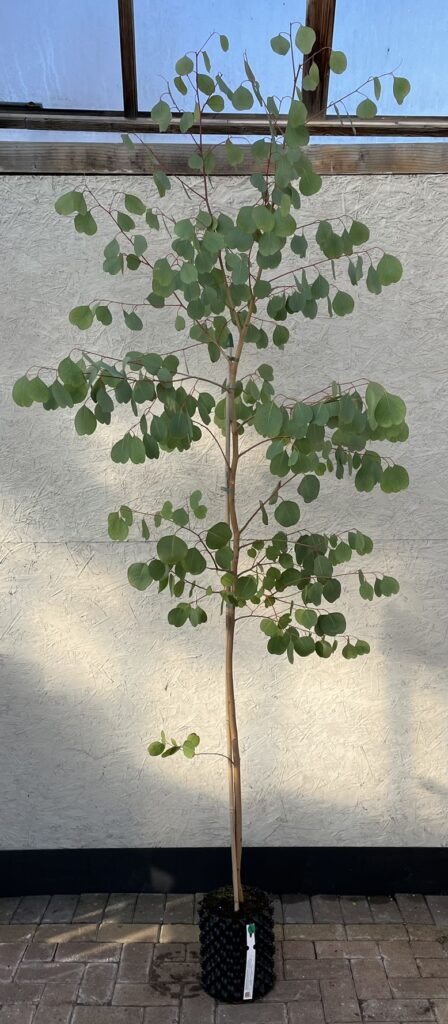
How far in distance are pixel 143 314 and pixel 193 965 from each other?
1.92 meters

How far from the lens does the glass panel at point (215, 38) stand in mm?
2516

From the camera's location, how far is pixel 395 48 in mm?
2574

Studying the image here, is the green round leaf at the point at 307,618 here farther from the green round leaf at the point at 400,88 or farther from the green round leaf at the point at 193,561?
the green round leaf at the point at 400,88

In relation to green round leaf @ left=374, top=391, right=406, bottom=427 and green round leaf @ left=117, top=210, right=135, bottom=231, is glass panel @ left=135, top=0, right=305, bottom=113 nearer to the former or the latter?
green round leaf @ left=117, top=210, right=135, bottom=231

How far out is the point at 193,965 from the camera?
8.29ft

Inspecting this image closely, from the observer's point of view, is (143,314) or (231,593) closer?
(231,593)

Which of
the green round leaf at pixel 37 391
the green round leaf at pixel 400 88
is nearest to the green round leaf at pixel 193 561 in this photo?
the green round leaf at pixel 37 391

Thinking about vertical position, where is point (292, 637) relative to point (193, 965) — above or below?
above

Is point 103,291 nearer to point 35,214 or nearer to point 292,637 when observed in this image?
point 35,214

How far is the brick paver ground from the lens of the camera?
234 cm

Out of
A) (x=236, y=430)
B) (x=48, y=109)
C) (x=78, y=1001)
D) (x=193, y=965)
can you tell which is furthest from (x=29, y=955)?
(x=48, y=109)

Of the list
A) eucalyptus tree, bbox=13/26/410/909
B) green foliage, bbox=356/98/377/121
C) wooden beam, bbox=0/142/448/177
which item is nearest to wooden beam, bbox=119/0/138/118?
wooden beam, bbox=0/142/448/177

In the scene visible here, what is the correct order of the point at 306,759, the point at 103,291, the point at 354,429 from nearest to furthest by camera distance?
the point at 354,429, the point at 103,291, the point at 306,759

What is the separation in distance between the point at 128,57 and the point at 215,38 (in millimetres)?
264
